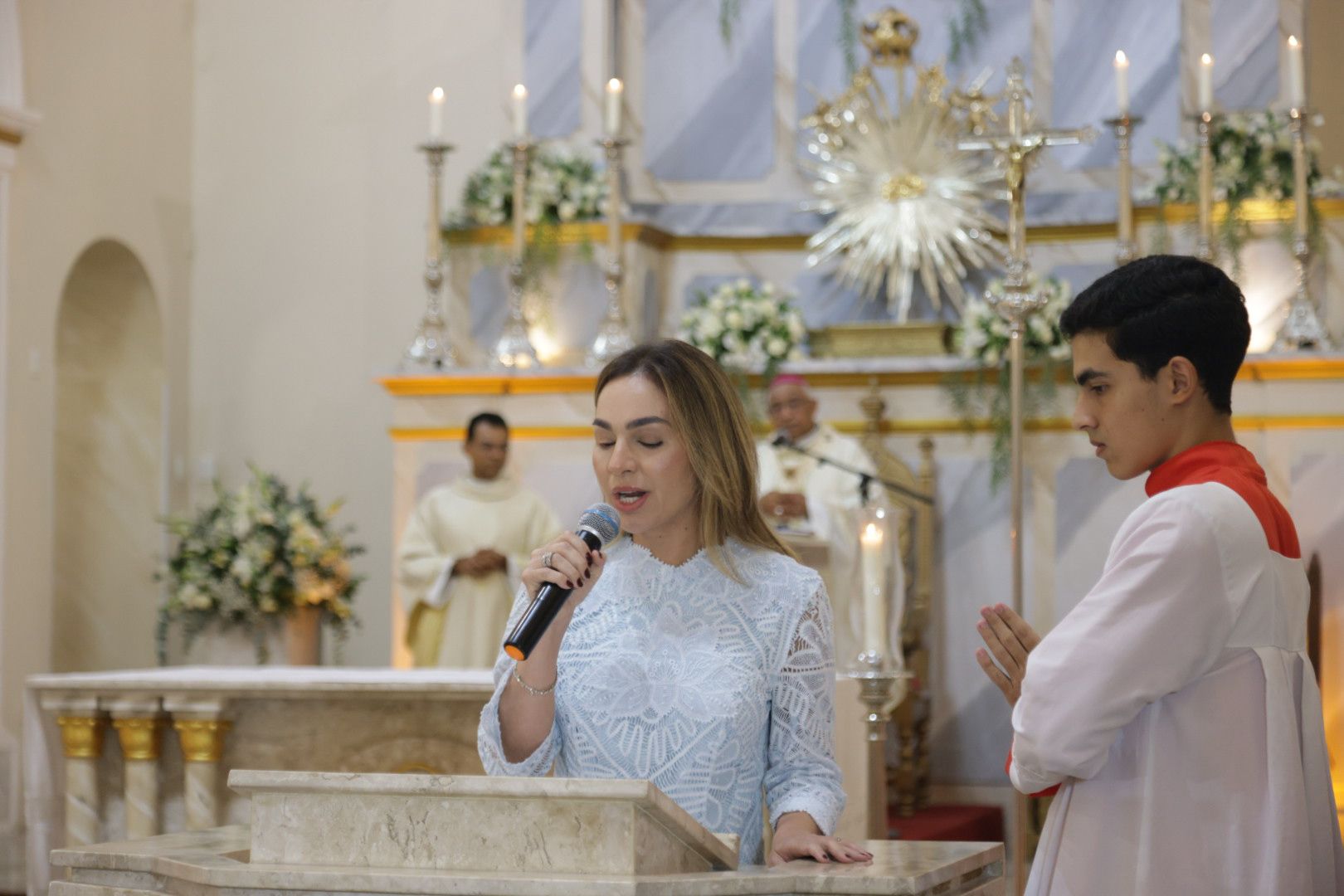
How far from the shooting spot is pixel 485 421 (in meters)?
7.38

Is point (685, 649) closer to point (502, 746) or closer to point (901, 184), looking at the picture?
point (502, 746)

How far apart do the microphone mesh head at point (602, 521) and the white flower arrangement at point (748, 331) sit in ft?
16.9

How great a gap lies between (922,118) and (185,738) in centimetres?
527

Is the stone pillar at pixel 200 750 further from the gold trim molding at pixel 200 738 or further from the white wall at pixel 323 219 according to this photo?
the white wall at pixel 323 219

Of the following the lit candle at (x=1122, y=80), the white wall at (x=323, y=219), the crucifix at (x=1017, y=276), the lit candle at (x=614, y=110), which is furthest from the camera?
the white wall at (x=323, y=219)

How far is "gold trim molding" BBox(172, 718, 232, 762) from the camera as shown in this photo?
4996 mm

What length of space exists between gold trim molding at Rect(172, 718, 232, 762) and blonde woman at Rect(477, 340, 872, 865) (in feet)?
8.36

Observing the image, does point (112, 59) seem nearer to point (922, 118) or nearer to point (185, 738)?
point (922, 118)

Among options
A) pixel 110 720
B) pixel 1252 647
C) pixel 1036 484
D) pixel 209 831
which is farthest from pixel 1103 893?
pixel 1036 484

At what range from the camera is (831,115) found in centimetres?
885

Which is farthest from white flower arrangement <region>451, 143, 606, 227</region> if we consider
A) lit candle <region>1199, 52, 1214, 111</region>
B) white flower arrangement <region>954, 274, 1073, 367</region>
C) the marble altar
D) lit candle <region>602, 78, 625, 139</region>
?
the marble altar

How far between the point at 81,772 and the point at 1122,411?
3.65 metres

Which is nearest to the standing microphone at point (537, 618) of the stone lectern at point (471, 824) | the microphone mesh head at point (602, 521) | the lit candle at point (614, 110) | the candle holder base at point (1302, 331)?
the microphone mesh head at point (602, 521)

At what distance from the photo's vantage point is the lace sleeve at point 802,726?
8.73ft
